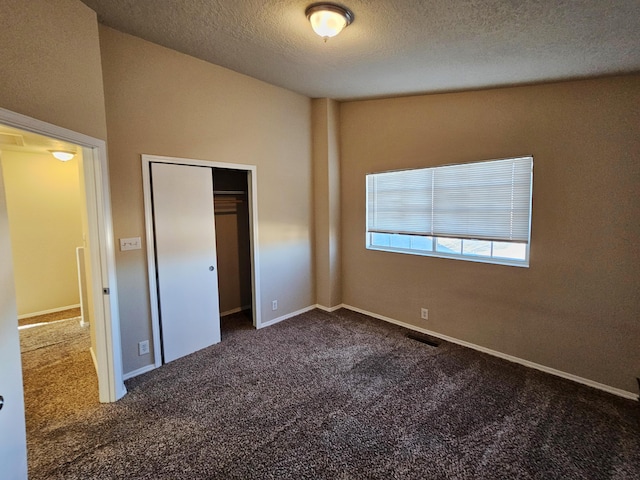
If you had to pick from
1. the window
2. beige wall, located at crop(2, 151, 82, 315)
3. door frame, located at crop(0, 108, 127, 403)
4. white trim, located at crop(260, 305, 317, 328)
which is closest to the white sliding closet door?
door frame, located at crop(0, 108, 127, 403)

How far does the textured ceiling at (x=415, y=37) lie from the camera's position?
1.88m

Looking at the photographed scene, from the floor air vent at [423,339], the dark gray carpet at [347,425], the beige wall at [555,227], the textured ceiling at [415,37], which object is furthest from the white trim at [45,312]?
the beige wall at [555,227]

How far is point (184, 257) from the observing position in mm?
3244

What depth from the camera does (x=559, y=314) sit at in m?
2.82

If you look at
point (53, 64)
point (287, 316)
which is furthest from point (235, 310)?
point (53, 64)

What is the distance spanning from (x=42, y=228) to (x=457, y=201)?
18.7ft

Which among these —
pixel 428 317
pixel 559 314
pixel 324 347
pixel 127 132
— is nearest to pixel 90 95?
pixel 127 132

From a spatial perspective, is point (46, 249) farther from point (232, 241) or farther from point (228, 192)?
point (228, 192)

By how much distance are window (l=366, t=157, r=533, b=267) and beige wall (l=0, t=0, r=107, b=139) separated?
307 centimetres

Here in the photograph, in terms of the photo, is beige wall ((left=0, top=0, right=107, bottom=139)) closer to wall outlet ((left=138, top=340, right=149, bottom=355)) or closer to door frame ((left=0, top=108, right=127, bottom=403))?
door frame ((left=0, top=108, right=127, bottom=403))

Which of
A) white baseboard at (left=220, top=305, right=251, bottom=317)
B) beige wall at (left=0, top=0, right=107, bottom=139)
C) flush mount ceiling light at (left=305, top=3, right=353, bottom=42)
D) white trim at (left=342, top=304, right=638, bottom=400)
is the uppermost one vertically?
flush mount ceiling light at (left=305, top=3, right=353, bottom=42)

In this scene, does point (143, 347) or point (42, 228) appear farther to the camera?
point (42, 228)

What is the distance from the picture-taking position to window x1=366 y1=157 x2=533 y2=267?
303 centimetres

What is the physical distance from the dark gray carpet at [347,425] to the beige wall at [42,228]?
9.88 feet
